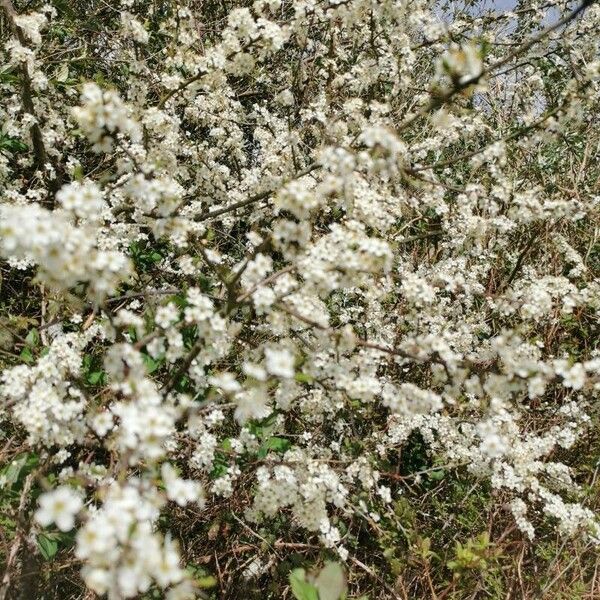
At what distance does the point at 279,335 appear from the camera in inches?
135

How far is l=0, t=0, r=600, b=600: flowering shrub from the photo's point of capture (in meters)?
2.17

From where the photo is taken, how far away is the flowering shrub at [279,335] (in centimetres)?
217

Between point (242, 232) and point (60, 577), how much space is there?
Result: 2.89 metres

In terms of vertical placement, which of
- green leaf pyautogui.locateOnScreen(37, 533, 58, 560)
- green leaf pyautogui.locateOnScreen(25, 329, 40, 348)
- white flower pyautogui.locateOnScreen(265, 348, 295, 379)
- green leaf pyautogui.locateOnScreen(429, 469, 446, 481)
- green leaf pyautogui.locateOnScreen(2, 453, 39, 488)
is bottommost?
green leaf pyautogui.locateOnScreen(429, 469, 446, 481)

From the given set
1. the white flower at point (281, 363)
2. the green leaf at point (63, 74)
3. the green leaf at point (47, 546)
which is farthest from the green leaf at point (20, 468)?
the green leaf at point (63, 74)

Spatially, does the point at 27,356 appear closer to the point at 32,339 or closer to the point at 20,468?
the point at 32,339

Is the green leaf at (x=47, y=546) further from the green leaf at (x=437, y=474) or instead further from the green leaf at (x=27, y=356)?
the green leaf at (x=437, y=474)

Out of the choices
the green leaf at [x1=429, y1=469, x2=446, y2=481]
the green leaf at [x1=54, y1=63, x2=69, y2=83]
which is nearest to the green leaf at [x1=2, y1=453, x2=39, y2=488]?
the green leaf at [x1=429, y1=469, x2=446, y2=481]

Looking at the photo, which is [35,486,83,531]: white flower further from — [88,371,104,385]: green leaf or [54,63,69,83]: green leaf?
[54,63,69,83]: green leaf

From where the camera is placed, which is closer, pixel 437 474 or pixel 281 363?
pixel 281 363

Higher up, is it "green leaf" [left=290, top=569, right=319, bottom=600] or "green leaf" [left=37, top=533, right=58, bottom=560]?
"green leaf" [left=290, top=569, right=319, bottom=600]

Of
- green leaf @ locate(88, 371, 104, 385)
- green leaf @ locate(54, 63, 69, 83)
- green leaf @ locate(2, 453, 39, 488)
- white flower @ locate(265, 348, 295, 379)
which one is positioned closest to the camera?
white flower @ locate(265, 348, 295, 379)

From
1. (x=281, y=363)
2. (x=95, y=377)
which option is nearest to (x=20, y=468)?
(x=95, y=377)

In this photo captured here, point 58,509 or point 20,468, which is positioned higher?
point 58,509
